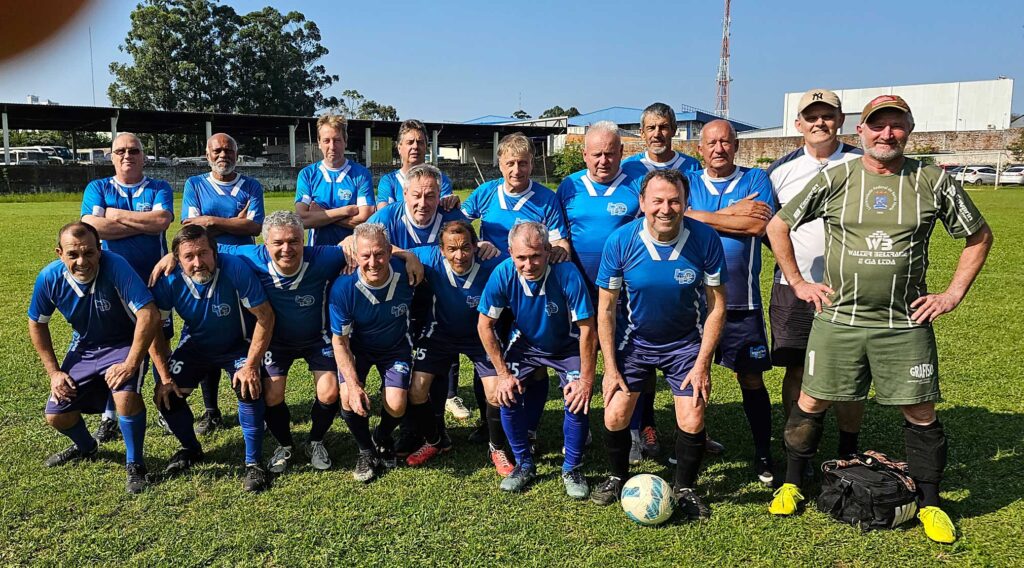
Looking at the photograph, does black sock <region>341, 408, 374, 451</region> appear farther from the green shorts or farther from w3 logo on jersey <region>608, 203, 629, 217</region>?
the green shorts

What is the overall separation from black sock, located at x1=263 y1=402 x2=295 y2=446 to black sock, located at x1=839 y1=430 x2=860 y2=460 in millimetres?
3614

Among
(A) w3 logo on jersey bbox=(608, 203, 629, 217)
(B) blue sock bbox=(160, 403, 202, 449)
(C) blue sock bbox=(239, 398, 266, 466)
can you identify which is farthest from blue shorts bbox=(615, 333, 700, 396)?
(B) blue sock bbox=(160, 403, 202, 449)

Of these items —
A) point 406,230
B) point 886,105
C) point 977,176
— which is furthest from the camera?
point 977,176

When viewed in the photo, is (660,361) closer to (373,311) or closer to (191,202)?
(373,311)

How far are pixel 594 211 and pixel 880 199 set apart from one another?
1.65 metres

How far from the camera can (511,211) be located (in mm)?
4629

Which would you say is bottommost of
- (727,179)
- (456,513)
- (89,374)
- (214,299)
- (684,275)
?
(456,513)

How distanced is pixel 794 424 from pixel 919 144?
47397 millimetres

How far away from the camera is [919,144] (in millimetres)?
43500

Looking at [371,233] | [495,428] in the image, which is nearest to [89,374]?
[371,233]

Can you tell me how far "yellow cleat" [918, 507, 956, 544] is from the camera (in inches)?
136

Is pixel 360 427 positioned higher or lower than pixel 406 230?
lower

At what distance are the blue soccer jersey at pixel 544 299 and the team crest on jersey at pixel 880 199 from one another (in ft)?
5.13

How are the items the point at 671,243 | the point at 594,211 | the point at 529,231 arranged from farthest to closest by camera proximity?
the point at 594,211 → the point at 529,231 → the point at 671,243
